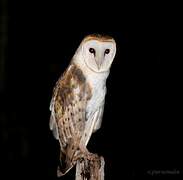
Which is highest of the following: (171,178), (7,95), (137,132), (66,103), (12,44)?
(12,44)

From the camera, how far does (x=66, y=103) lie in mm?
1251

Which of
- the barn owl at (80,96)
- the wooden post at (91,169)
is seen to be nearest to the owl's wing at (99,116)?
the barn owl at (80,96)

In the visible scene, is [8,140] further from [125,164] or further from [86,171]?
[86,171]

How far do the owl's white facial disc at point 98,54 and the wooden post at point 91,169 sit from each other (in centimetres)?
27

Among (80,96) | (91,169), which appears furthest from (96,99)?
(91,169)

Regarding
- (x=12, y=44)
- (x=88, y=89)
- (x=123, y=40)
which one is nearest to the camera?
(x=88, y=89)

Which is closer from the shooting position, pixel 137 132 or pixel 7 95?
pixel 137 132

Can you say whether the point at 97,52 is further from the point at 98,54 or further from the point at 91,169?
the point at 91,169

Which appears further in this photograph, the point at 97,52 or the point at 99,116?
the point at 99,116

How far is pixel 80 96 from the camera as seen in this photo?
1226mm

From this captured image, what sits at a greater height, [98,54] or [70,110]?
[98,54]

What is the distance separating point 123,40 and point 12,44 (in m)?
0.63

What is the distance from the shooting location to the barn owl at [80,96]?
3.89 feet

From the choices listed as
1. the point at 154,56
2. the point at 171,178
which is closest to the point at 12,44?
the point at 154,56
